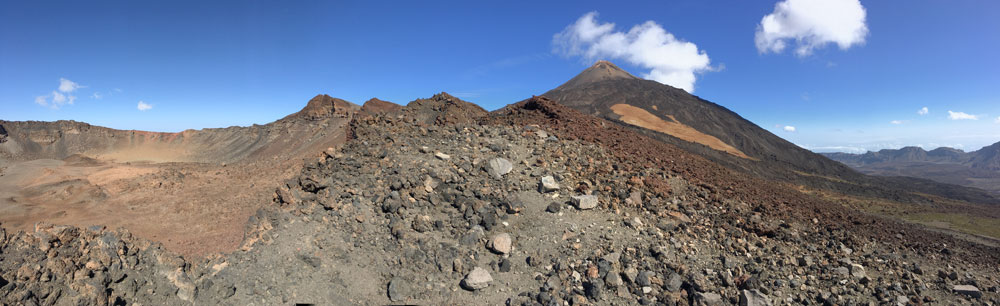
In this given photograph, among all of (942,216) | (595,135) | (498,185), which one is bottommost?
(942,216)

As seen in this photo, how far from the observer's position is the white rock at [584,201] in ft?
26.1

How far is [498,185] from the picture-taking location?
8641 millimetres

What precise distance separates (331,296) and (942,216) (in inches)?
1549

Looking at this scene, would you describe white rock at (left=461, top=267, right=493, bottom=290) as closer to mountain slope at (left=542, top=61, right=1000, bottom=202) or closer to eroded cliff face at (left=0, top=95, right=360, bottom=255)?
eroded cliff face at (left=0, top=95, right=360, bottom=255)

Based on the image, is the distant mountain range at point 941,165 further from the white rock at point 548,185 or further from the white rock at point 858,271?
the white rock at point 548,185

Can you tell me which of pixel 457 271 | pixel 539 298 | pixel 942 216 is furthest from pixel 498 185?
pixel 942 216

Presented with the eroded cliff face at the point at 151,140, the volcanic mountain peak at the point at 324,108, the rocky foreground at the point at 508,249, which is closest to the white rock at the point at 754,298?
the rocky foreground at the point at 508,249

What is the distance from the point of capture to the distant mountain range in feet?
286

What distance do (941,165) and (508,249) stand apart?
633ft

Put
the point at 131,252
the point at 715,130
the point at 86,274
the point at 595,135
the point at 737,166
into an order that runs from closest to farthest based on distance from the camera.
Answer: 1. the point at 86,274
2. the point at 131,252
3. the point at 595,135
4. the point at 737,166
5. the point at 715,130

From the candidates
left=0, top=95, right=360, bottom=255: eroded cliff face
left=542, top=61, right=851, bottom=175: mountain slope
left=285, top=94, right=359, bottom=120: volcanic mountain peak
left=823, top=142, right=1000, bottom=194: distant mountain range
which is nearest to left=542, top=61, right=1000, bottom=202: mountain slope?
left=542, top=61, right=851, bottom=175: mountain slope

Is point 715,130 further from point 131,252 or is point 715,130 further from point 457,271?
point 131,252

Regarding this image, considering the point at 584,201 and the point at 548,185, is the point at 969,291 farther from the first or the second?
the point at 548,185

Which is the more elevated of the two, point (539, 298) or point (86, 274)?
point (86, 274)
